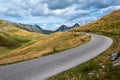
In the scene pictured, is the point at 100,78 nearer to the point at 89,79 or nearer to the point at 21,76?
the point at 89,79

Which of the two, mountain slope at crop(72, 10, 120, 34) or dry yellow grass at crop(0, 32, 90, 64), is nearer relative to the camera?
dry yellow grass at crop(0, 32, 90, 64)

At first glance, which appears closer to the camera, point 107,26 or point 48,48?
point 48,48

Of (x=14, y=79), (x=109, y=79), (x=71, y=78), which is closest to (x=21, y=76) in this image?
(x=14, y=79)

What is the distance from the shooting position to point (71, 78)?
677 inches

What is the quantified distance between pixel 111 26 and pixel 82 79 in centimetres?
11217

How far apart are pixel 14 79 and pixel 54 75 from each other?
9.82 ft

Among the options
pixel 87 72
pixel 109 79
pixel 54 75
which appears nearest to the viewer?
pixel 109 79

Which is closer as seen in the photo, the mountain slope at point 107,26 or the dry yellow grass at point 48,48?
the dry yellow grass at point 48,48

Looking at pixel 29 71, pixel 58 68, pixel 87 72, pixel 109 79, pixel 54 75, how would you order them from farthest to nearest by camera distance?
pixel 58 68, pixel 29 71, pixel 54 75, pixel 87 72, pixel 109 79

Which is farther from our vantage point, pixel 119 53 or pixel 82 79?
pixel 119 53

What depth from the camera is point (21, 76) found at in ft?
61.9

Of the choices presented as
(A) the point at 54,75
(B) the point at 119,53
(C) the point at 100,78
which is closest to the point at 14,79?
(A) the point at 54,75

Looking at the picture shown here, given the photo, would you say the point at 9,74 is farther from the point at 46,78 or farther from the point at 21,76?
the point at 46,78

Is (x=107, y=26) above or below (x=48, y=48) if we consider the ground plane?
above
